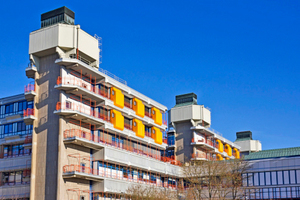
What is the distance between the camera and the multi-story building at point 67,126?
65.3m

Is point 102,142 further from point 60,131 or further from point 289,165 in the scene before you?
point 289,165

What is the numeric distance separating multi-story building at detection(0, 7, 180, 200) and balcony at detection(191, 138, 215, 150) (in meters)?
21.2

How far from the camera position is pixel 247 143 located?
139125 mm

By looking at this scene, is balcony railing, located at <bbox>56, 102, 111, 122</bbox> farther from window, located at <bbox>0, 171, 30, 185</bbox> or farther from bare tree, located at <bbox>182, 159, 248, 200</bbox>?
bare tree, located at <bbox>182, 159, 248, 200</bbox>

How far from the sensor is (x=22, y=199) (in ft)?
226

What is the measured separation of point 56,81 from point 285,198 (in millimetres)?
46653

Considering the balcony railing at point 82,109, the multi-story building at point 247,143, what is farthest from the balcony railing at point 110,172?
the multi-story building at point 247,143

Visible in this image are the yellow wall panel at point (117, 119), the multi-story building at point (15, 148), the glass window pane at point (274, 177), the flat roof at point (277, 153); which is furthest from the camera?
the flat roof at point (277, 153)

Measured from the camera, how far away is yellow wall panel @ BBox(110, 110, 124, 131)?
246 feet

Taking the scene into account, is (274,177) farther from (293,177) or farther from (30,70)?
(30,70)

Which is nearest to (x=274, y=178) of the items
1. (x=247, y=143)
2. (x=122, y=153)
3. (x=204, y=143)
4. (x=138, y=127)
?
(x=204, y=143)

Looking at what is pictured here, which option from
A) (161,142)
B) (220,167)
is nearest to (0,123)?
(161,142)

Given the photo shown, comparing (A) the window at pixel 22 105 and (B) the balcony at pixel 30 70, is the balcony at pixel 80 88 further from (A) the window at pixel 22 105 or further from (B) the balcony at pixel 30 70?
(A) the window at pixel 22 105

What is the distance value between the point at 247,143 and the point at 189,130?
139 feet
